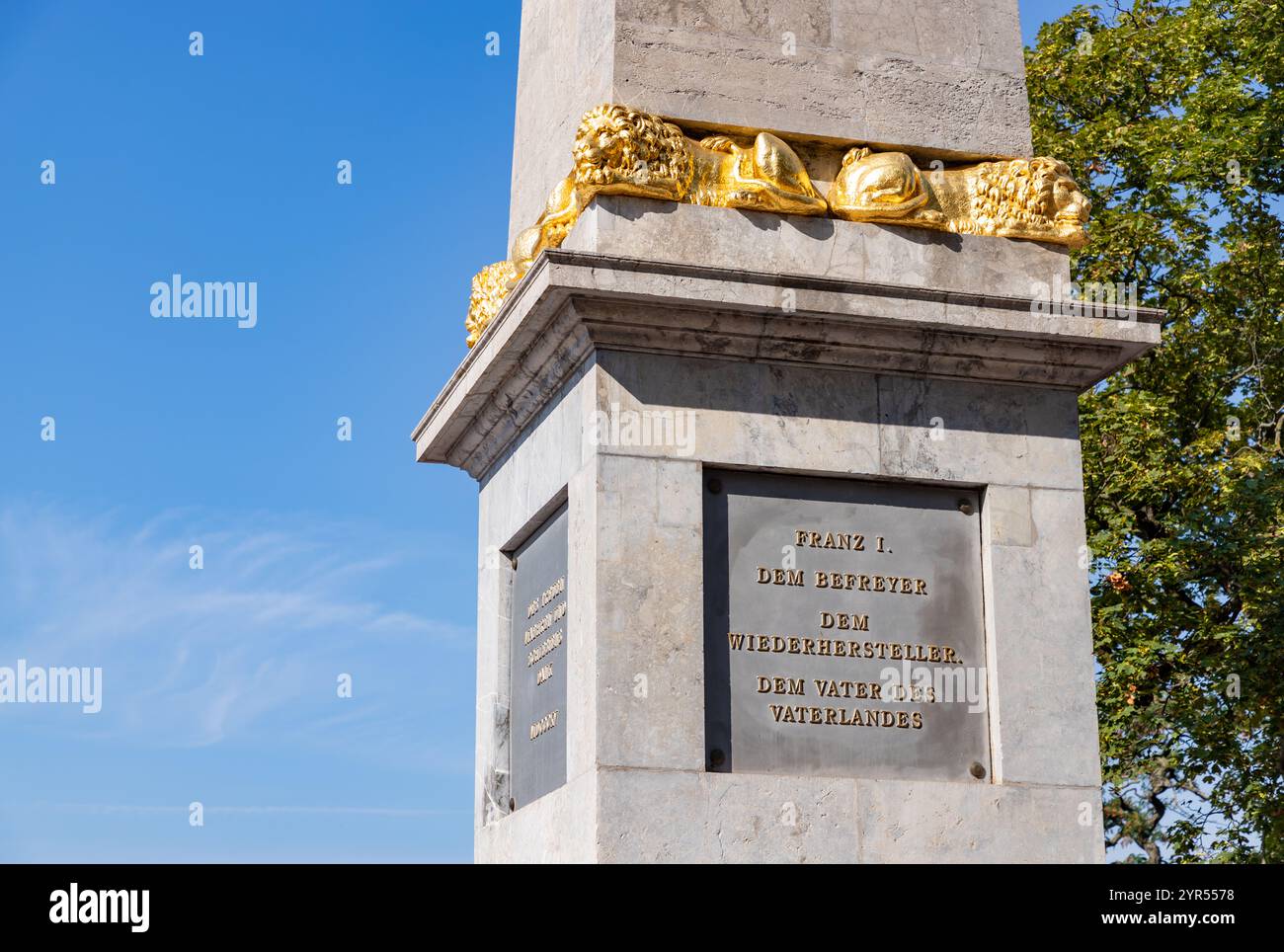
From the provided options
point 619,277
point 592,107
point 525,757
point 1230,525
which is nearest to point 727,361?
point 619,277

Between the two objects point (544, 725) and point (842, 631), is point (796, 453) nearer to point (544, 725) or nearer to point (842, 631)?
point (842, 631)

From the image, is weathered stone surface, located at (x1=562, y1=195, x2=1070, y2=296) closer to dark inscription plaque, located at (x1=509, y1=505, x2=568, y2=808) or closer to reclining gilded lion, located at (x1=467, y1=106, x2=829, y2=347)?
reclining gilded lion, located at (x1=467, y1=106, x2=829, y2=347)

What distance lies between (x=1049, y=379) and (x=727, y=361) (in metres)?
1.79

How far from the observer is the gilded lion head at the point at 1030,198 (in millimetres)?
10523

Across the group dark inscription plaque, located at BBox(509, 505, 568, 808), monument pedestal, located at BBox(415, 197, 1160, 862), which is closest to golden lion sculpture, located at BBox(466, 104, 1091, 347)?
monument pedestal, located at BBox(415, 197, 1160, 862)

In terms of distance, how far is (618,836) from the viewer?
8.96m

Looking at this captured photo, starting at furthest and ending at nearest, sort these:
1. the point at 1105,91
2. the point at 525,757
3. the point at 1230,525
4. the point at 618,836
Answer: the point at 1105,91 < the point at 1230,525 < the point at 525,757 < the point at 618,836

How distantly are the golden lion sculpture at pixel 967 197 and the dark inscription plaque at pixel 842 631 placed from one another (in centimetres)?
150

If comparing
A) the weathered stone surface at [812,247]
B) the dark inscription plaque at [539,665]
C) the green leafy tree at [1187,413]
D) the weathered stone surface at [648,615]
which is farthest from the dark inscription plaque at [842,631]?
the green leafy tree at [1187,413]

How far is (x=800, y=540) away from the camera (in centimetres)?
975

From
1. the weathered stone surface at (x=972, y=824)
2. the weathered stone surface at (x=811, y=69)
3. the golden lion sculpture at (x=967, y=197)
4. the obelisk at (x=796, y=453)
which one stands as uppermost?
the weathered stone surface at (x=811, y=69)

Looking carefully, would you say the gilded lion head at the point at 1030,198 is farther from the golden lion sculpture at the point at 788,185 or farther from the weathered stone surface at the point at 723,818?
the weathered stone surface at the point at 723,818
